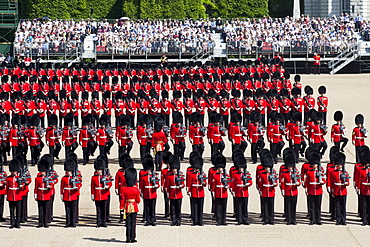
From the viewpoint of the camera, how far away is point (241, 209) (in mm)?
12797

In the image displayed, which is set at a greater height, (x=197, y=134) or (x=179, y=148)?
(x=197, y=134)

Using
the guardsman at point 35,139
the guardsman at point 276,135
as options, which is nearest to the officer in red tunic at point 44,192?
the guardsman at point 35,139

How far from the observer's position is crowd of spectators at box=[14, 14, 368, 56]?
34.7m

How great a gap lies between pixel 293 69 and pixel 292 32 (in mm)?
2465

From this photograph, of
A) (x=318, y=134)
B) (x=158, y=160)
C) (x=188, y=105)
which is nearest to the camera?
(x=158, y=160)

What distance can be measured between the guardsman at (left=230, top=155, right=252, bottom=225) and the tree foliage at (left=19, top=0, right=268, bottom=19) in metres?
29.9

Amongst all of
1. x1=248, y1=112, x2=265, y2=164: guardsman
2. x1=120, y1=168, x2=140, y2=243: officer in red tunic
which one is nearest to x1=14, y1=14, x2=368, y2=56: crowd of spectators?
x1=248, y1=112, x2=265, y2=164: guardsman

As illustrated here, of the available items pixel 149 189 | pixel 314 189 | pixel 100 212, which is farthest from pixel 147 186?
pixel 314 189

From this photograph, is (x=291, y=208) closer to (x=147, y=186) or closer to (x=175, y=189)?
(x=175, y=189)

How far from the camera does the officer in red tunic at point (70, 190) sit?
12.7 m

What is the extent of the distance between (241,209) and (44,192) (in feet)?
9.30

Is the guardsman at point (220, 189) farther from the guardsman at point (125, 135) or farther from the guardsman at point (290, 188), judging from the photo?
the guardsman at point (125, 135)

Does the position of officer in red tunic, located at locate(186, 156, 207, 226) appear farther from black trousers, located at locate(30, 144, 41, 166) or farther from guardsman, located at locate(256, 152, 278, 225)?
black trousers, located at locate(30, 144, 41, 166)

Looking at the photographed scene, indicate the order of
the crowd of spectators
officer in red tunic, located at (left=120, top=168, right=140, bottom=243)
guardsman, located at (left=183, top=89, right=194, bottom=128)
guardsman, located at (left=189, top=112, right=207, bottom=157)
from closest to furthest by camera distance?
officer in red tunic, located at (left=120, top=168, right=140, bottom=243) < guardsman, located at (left=189, top=112, right=207, bottom=157) < guardsman, located at (left=183, top=89, right=194, bottom=128) < the crowd of spectators
